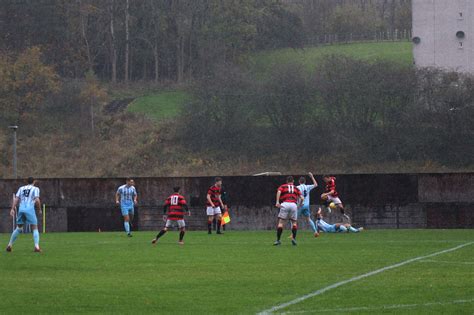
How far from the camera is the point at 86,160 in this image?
255 feet

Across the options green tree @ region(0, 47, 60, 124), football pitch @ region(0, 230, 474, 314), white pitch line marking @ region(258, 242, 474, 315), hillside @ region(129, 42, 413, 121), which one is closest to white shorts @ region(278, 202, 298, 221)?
football pitch @ region(0, 230, 474, 314)

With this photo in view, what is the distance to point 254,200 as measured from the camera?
41.5 m

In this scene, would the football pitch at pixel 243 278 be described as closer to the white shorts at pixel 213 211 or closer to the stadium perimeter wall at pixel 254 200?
the white shorts at pixel 213 211

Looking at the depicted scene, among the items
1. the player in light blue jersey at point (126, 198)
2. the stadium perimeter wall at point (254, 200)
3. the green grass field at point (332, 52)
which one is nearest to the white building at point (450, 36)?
the green grass field at point (332, 52)

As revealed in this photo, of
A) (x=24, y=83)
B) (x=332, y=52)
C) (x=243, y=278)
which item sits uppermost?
(x=332, y=52)

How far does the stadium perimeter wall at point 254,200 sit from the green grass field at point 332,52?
187ft

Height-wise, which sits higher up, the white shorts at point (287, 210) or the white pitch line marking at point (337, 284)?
the white shorts at point (287, 210)

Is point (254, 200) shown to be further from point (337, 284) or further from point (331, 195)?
point (337, 284)

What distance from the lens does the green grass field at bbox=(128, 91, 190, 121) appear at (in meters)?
86.5

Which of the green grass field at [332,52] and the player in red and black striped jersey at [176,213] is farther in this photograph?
the green grass field at [332,52]

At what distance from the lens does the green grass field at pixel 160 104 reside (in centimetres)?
8650

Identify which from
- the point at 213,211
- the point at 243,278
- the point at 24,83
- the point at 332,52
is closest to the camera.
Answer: the point at 243,278

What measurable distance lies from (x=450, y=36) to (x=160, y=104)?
26.4 metres

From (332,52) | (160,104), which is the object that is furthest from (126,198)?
(332,52)
